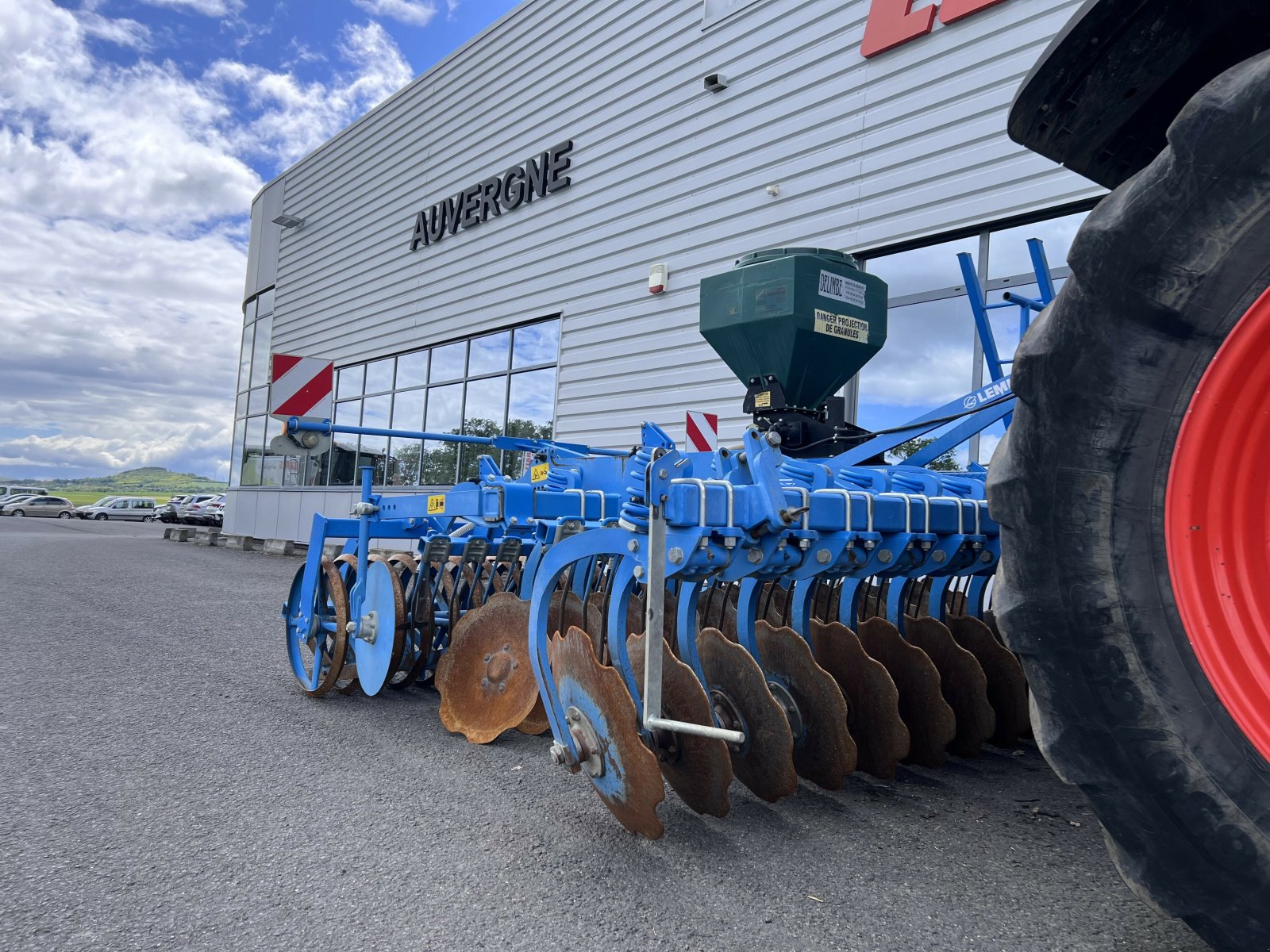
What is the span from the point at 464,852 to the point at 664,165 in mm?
7725

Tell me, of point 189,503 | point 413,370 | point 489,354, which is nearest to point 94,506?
point 189,503

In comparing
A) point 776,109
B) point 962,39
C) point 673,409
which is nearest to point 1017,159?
point 962,39

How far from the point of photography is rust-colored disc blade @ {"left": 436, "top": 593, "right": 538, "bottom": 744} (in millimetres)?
3541

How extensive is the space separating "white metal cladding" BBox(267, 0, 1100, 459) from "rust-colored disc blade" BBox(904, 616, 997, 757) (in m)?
3.71

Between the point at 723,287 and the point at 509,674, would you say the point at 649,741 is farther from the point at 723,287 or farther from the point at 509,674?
the point at 723,287

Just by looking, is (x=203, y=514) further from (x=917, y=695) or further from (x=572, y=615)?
(x=917, y=695)

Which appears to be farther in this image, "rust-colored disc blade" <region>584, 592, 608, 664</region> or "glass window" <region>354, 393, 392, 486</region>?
"glass window" <region>354, 393, 392, 486</region>

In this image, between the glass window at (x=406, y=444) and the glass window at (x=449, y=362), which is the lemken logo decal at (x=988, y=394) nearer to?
the glass window at (x=449, y=362)

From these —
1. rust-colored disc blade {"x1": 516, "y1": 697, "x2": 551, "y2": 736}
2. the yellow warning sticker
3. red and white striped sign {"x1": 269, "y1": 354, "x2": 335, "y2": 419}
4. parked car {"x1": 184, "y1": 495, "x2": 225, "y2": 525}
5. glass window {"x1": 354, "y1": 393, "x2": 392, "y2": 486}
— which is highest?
glass window {"x1": 354, "y1": 393, "x2": 392, "y2": 486}

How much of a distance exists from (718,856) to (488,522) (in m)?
1.42

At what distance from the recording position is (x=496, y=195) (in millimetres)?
11391

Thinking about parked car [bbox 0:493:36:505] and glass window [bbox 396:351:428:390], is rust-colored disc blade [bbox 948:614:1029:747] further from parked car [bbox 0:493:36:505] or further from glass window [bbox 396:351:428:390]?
parked car [bbox 0:493:36:505]

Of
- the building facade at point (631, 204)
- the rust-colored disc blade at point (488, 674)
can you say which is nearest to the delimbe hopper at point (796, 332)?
the rust-colored disc blade at point (488, 674)

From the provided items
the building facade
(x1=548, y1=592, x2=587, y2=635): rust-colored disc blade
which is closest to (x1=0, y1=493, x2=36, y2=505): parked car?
the building facade
